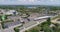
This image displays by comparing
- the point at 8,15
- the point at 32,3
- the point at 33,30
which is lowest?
the point at 33,30

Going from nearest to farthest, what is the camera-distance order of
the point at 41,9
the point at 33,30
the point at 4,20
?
the point at 33,30 < the point at 4,20 < the point at 41,9

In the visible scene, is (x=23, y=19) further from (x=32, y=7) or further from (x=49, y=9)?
(x=49, y=9)

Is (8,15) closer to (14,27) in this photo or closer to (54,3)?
(14,27)

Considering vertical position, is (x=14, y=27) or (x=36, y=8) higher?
(x=36, y=8)

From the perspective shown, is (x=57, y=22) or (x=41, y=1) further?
(x=41, y=1)

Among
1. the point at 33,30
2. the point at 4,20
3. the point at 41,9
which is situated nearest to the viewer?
the point at 33,30

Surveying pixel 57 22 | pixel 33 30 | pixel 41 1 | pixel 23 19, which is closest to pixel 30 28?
pixel 33 30

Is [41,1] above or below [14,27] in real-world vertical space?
above

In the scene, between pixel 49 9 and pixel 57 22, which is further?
pixel 49 9

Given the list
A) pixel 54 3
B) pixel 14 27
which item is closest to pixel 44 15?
pixel 54 3
